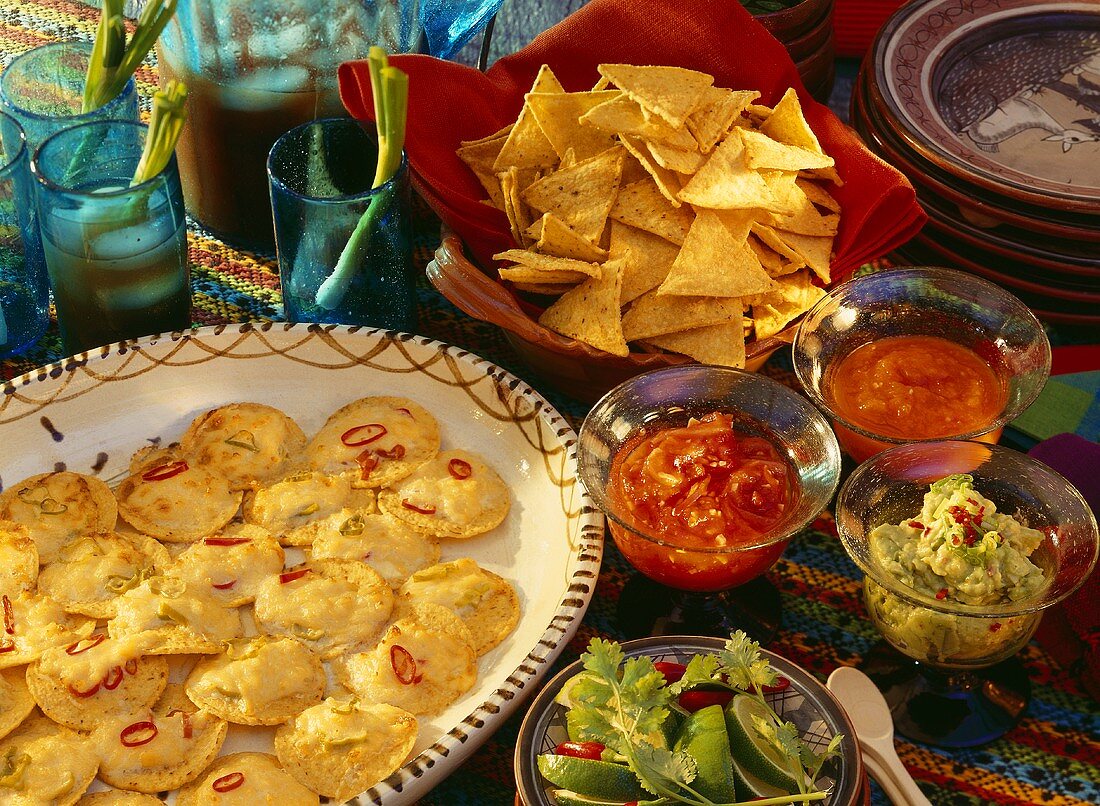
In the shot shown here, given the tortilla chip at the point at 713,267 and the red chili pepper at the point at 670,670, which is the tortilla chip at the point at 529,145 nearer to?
the tortilla chip at the point at 713,267

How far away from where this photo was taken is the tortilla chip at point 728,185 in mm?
2160

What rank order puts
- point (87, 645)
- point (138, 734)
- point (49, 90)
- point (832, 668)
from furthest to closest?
point (49, 90)
point (832, 668)
point (87, 645)
point (138, 734)

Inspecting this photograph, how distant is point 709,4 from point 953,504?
127 centimetres

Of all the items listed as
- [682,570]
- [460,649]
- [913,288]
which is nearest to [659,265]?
[913,288]

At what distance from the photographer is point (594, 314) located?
82.3 inches

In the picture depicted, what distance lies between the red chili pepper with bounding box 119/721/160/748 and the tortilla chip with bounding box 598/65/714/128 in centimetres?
131

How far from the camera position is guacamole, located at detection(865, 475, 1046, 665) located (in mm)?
1664

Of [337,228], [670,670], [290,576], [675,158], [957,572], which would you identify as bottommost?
[290,576]

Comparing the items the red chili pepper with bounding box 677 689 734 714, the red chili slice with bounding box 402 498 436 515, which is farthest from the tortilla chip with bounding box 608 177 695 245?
the red chili pepper with bounding box 677 689 734 714

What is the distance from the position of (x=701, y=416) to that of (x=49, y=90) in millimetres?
1519

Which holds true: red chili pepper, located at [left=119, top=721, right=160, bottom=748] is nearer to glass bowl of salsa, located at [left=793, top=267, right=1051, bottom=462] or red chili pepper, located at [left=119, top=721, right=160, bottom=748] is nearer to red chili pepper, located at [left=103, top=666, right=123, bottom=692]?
red chili pepper, located at [left=103, top=666, right=123, bottom=692]

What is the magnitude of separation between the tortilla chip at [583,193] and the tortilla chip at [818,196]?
1.22 feet

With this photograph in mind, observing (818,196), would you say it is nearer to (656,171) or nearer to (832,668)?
(656,171)

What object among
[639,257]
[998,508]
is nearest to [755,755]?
[998,508]
